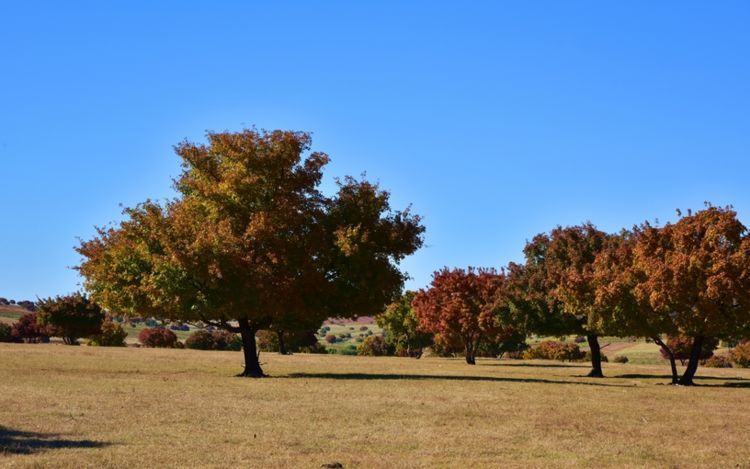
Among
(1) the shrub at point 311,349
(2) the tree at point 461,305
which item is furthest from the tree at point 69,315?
(2) the tree at point 461,305

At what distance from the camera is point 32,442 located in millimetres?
18000

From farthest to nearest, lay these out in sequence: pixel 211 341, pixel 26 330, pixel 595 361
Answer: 1. pixel 211 341
2. pixel 26 330
3. pixel 595 361

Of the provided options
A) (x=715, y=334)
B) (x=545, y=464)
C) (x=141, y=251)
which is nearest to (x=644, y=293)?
(x=715, y=334)

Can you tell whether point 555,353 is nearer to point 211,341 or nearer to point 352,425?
point 211,341

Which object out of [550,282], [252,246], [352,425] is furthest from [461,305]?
[352,425]

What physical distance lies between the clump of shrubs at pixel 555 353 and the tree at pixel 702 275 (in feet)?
180

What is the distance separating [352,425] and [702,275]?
27.1 meters

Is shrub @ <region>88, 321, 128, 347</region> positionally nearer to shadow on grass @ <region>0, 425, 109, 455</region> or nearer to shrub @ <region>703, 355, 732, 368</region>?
shrub @ <region>703, 355, 732, 368</region>

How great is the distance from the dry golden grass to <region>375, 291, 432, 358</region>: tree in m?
65.7

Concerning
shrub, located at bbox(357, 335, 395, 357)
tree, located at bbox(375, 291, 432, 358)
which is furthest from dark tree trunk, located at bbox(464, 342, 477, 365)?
shrub, located at bbox(357, 335, 395, 357)

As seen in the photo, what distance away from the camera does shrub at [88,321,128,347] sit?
103 metres

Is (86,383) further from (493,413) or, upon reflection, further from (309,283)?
(493,413)

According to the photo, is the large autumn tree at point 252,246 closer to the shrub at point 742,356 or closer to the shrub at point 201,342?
the shrub at point 742,356

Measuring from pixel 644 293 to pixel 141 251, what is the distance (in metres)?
27.0
